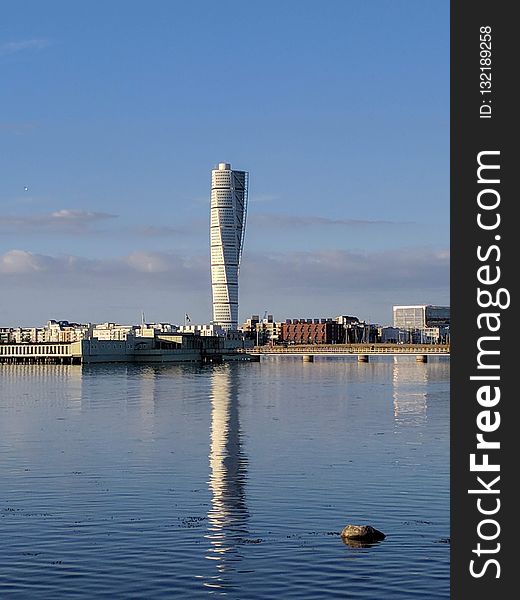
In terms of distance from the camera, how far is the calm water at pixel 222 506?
29984 millimetres

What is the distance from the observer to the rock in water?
34.8 m

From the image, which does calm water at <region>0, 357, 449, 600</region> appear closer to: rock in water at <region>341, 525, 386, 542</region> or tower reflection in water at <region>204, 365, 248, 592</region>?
tower reflection in water at <region>204, 365, 248, 592</region>

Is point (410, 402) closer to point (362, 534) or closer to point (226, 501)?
point (226, 501)

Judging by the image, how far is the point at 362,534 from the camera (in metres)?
34.8

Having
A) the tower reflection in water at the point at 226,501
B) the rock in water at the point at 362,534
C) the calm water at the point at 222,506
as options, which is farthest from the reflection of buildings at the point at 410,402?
the rock in water at the point at 362,534

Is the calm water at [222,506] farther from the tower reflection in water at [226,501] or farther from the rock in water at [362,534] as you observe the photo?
the rock in water at [362,534]

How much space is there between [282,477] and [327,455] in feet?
30.2

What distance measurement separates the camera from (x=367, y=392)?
128 metres

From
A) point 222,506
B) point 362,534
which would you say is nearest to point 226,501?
point 222,506

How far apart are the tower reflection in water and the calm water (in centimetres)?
9

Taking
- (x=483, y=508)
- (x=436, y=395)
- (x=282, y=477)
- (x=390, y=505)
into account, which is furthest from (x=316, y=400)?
(x=483, y=508)

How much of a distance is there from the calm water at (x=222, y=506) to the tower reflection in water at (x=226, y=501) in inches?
3.5

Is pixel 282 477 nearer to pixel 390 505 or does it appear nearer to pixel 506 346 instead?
pixel 390 505

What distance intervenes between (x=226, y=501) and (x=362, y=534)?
29.1ft
